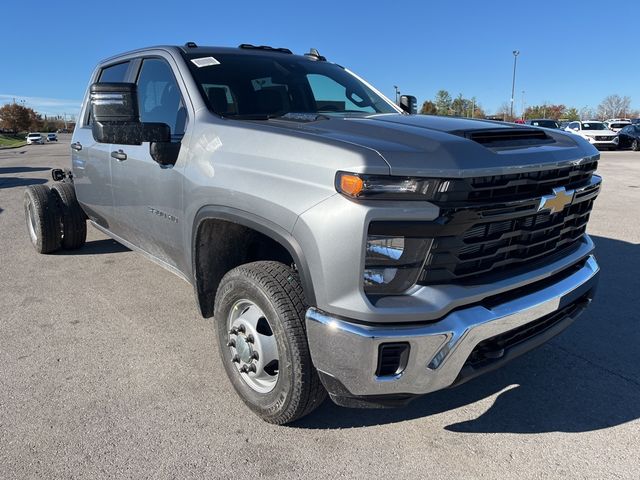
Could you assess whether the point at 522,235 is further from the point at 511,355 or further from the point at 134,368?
the point at 134,368

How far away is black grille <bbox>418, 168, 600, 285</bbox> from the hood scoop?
0.29 m

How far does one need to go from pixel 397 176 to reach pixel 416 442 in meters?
1.37

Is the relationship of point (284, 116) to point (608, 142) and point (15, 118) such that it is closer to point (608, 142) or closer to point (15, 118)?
point (608, 142)

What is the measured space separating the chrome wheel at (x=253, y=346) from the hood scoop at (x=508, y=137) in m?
1.31

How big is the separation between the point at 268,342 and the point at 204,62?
1933 millimetres

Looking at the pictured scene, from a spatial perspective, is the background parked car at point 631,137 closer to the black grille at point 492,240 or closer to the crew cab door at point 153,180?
the black grille at point 492,240

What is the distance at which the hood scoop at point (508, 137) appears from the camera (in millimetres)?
2402

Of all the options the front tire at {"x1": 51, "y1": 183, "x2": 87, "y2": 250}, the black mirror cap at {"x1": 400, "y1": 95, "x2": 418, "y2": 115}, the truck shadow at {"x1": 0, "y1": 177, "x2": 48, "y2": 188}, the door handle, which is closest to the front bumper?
the truck shadow at {"x1": 0, "y1": 177, "x2": 48, "y2": 188}

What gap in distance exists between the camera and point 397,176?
2.03 meters

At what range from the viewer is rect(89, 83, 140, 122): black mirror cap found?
2818 millimetres

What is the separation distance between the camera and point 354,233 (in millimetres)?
2018

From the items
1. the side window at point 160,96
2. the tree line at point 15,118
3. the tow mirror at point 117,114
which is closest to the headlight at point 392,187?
the tow mirror at point 117,114

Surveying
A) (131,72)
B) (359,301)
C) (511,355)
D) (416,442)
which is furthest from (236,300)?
(131,72)

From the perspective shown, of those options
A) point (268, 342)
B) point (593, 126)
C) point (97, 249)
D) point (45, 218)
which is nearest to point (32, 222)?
point (45, 218)
